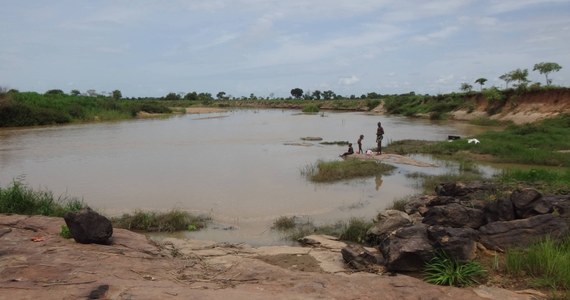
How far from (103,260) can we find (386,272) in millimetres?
3981

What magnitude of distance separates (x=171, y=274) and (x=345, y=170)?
10954 mm

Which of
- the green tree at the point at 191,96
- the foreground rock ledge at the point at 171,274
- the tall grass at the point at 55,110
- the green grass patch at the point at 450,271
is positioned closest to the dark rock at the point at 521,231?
the green grass patch at the point at 450,271

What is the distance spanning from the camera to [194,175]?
55.7 ft

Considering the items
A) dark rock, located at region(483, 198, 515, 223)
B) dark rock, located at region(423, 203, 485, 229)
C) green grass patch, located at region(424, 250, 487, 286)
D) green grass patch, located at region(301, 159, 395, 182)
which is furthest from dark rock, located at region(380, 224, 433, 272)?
green grass patch, located at region(301, 159, 395, 182)

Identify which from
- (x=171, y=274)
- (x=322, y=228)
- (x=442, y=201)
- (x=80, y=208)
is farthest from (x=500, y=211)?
(x=80, y=208)

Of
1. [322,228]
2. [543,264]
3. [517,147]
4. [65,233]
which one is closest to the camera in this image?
[543,264]

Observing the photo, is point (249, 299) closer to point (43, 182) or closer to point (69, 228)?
point (69, 228)

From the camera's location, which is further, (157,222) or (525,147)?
(525,147)

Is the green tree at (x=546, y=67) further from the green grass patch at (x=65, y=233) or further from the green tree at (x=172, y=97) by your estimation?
the green tree at (x=172, y=97)

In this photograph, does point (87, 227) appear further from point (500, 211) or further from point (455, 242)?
point (500, 211)

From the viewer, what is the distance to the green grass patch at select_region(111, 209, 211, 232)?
9.86 meters

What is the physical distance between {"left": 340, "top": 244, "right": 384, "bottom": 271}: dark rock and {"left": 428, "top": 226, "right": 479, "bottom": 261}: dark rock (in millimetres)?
861

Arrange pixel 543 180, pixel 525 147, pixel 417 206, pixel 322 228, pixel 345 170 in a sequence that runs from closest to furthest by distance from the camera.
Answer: pixel 322 228
pixel 417 206
pixel 543 180
pixel 345 170
pixel 525 147

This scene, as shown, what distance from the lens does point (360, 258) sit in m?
7.03
